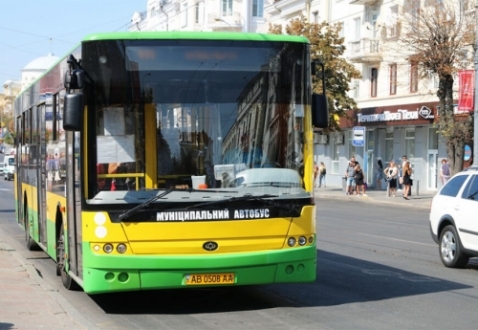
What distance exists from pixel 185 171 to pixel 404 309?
282cm

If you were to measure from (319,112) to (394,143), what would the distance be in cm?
4095

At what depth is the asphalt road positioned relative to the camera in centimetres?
954

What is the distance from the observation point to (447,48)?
37.8 metres

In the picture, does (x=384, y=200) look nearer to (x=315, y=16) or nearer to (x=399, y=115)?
(x=399, y=115)

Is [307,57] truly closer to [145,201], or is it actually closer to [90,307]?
[145,201]

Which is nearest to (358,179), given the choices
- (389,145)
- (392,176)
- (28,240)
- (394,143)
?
(392,176)

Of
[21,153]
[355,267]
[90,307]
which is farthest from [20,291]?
[21,153]

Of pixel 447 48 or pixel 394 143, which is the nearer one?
pixel 447 48

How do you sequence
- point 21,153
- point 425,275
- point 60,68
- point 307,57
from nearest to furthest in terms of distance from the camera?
point 307,57 < point 60,68 < point 425,275 < point 21,153

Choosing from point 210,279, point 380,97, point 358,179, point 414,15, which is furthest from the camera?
point 380,97

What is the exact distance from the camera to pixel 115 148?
9.73m

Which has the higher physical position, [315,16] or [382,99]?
[315,16]

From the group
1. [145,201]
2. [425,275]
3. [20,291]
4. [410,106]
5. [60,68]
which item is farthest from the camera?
[410,106]

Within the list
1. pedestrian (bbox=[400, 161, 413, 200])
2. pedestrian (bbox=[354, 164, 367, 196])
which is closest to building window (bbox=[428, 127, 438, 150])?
pedestrian (bbox=[354, 164, 367, 196])
